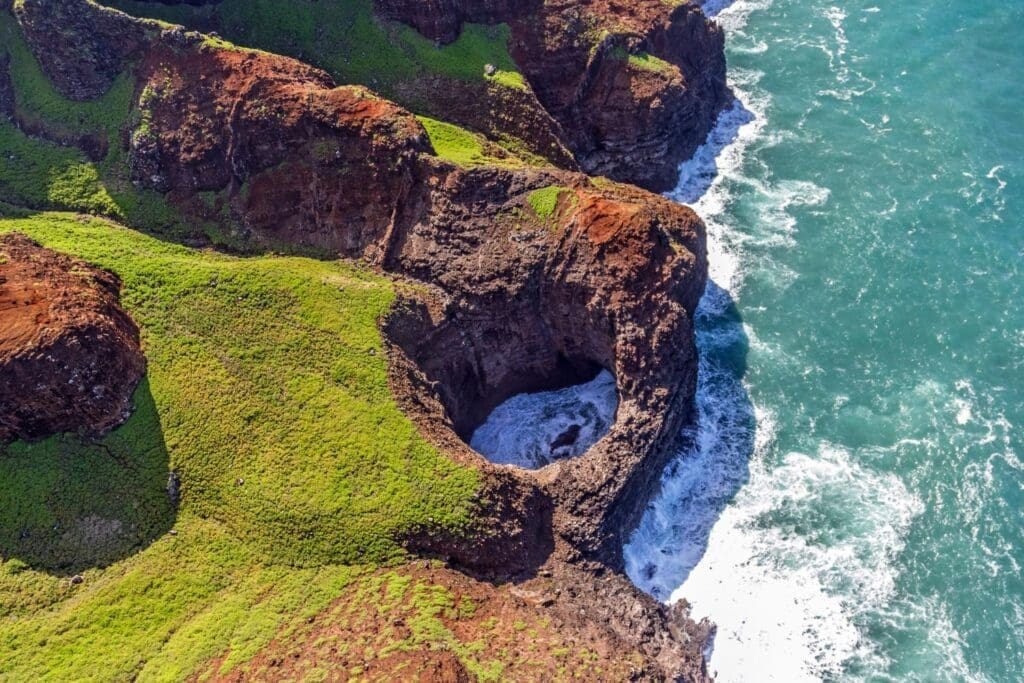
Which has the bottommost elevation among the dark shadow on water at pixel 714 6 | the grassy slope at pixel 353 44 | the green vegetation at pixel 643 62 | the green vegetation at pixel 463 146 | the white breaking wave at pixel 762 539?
the white breaking wave at pixel 762 539

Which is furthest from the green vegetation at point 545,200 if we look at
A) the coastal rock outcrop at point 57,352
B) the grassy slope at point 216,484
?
the coastal rock outcrop at point 57,352

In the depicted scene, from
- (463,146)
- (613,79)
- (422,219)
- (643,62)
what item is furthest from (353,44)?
(643,62)

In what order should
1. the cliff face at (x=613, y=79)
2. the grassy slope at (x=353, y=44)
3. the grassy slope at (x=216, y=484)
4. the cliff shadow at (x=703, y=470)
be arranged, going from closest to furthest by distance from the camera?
the grassy slope at (x=216, y=484), the cliff shadow at (x=703, y=470), the grassy slope at (x=353, y=44), the cliff face at (x=613, y=79)

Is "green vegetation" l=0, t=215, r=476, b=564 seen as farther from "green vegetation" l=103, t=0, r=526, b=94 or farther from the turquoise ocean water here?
"green vegetation" l=103, t=0, r=526, b=94

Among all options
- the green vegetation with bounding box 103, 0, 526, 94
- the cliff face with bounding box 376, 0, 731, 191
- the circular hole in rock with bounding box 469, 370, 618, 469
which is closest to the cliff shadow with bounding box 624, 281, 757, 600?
the circular hole in rock with bounding box 469, 370, 618, 469

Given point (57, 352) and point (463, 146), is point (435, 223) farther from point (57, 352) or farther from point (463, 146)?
point (57, 352)

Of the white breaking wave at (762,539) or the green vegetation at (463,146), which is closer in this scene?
the white breaking wave at (762,539)

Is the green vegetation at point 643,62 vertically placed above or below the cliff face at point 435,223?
above

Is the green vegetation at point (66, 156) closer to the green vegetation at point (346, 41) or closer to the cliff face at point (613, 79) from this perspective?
the green vegetation at point (346, 41)

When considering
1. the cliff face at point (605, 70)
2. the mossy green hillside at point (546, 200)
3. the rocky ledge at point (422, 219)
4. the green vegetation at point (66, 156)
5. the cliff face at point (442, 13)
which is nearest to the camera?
the rocky ledge at point (422, 219)
